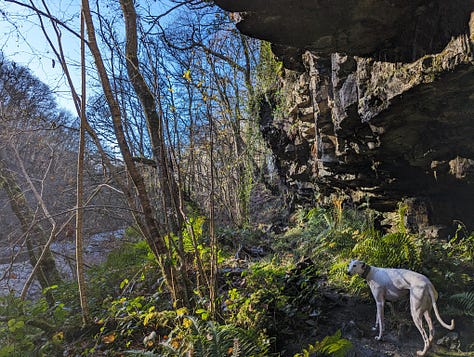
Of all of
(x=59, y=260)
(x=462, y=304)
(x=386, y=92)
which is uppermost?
(x=386, y=92)

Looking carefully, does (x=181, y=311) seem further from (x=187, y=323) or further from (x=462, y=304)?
(x=462, y=304)

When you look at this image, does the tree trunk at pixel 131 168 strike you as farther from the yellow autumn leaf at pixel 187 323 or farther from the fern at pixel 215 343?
the fern at pixel 215 343

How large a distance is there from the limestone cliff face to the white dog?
1.75m

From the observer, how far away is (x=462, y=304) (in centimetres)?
284

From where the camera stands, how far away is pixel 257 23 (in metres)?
2.65

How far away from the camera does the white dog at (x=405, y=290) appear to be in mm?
2463

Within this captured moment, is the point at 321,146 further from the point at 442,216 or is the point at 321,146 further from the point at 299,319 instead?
the point at 299,319

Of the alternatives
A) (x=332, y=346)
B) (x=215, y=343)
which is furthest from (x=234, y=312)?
(x=332, y=346)

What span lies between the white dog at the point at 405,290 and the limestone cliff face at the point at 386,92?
175 centimetres

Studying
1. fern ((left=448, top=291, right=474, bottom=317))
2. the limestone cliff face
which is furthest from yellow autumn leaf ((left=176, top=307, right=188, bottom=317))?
the limestone cliff face

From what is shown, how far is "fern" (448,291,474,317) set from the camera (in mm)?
2727

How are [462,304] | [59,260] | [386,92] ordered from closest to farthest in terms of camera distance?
1. [462,304]
2. [386,92]
3. [59,260]

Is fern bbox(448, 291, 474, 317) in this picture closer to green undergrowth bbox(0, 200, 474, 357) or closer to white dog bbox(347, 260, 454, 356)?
green undergrowth bbox(0, 200, 474, 357)

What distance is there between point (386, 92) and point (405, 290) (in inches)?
79.7
